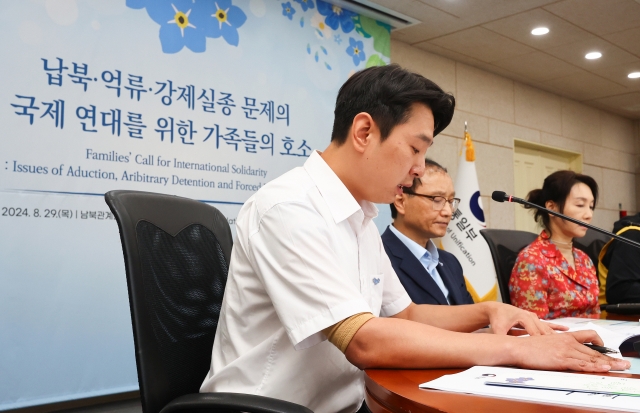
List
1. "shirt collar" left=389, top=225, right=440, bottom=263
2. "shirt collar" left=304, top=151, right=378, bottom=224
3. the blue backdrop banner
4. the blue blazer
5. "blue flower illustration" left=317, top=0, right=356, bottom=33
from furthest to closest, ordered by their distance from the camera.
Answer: "blue flower illustration" left=317, top=0, right=356, bottom=33
the blue backdrop banner
"shirt collar" left=389, top=225, right=440, bottom=263
the blue blazer
"shirt collar" left=304, top=151, right=378, bottom=224

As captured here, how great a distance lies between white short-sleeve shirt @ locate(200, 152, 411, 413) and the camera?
1.00m

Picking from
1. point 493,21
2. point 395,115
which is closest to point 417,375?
point 395,115

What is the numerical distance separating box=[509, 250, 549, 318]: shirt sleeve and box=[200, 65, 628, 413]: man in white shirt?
0.94 m

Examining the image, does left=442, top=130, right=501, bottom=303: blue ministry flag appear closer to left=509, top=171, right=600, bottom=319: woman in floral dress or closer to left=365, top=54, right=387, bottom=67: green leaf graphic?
left=365, top=54, right=387, bottom=67: green leaf graphic

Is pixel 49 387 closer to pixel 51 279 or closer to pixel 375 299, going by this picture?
pixel 51 279

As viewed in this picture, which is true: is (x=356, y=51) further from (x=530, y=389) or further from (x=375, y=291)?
(x=530, y=389)

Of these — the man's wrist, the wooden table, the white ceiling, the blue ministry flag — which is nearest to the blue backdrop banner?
the white ceiling

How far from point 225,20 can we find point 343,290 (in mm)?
2860

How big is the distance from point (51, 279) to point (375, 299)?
1.98 m

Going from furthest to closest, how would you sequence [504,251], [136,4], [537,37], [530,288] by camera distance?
[537,37] < [136,4] < [504,251] < [530,288]

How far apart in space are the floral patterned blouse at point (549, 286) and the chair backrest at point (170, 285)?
1422mm

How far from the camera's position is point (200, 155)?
3266 mm

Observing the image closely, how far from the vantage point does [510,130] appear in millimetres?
5859

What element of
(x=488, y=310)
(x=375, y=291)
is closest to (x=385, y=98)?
(x=375, y=291)
